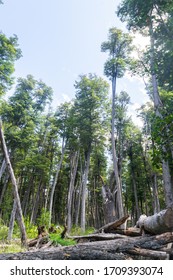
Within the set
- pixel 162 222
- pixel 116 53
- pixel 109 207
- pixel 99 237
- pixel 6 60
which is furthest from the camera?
pixel 116 53

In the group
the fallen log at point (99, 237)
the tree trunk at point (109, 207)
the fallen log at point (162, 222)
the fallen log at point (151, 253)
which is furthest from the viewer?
the tree trunk at point (109, 207)

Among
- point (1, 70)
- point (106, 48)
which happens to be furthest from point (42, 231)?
point (106, 48)

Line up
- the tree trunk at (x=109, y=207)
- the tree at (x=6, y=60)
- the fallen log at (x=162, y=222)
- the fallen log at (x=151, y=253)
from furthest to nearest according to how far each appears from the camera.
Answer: the tree at (x=6, y=60), the tree trunk at (x=109, y=207), the fallen log at (x=162, y=222), the fallen log at (x=151, y=253)

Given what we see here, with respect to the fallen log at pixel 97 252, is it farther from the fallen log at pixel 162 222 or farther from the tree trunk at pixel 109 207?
the tree trunk at pixel 109 207

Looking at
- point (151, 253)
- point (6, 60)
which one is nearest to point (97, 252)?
point (151, 253)

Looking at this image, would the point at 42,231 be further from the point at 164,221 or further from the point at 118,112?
the point at 118,112

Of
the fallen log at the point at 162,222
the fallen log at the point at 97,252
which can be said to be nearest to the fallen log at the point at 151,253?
the fallen log at the point at 97,252

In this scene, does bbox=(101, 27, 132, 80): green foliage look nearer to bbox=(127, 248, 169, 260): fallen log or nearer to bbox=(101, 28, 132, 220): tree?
bbox=(101, 28, 132, 220): tree

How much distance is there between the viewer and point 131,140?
78.0 feet

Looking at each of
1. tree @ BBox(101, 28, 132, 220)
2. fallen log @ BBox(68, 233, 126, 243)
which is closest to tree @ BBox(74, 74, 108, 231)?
tree @ BBox(101, 28, 132, 220)

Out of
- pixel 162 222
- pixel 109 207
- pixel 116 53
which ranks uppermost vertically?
pixel 116 53

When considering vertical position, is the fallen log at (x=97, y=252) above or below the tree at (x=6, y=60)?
below

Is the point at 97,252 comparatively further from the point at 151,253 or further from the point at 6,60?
the point at 6,60
